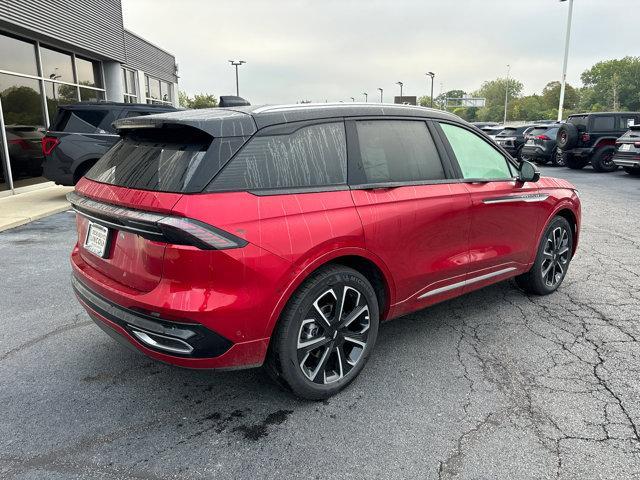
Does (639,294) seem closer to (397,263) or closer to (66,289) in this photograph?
(397,263)

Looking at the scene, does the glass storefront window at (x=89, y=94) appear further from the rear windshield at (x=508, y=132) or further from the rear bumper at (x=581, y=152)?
the rear windshield at (x=508, y=132)

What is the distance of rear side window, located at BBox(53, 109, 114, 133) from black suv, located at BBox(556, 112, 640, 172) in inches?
552

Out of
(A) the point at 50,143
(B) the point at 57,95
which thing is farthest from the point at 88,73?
(A) the point at 50,143

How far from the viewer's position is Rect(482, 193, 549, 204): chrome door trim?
3.65m

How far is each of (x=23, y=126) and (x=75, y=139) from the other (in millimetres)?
3387

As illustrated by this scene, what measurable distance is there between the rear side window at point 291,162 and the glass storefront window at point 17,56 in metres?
11.0

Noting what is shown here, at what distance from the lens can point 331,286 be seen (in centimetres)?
268

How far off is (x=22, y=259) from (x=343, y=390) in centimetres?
476

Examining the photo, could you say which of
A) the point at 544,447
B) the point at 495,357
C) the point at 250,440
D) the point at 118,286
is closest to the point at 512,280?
the point at 495,357

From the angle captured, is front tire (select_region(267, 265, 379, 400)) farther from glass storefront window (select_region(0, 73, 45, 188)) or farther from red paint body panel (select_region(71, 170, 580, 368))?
glass storefront window (select_region(0, 73, 45, 188))

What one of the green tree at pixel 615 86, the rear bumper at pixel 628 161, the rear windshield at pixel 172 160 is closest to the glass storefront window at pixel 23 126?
the rear windshield at pixel 172 160

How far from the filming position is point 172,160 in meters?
2.45

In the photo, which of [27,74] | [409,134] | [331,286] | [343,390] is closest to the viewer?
[331,286]

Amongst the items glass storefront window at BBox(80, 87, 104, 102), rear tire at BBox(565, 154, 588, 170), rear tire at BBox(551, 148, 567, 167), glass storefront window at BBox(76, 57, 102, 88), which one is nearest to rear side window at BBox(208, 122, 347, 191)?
glass storefront window at BBox(80, 87, 104, 102)
